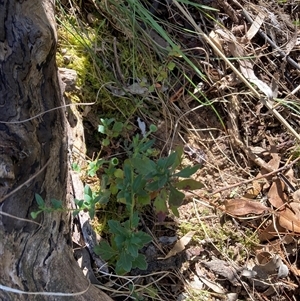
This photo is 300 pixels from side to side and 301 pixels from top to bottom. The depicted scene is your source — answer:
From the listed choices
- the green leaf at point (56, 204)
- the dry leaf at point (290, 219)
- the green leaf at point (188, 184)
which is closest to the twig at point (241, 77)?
the dry leaf at point (290, 219)

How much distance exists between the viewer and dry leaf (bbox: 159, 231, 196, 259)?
173cm

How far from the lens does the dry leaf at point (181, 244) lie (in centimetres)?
173

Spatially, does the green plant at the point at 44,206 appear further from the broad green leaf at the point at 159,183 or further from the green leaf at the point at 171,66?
the green leaf at the point at 171,66

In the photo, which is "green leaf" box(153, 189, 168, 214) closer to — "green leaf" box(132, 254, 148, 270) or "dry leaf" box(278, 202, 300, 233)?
"green leaf" box(132, 254, 148, 270)

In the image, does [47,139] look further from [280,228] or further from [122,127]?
[280,228]

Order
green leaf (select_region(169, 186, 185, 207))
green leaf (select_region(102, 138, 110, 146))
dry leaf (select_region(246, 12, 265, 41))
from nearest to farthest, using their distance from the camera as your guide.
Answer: green leaf (select_region(169, 186, 185, 207)), green leaf (select_region(102, 138, 110, 146)), dry leaf (select_region(246, 12, 265, 41))

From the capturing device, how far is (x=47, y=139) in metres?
1.31

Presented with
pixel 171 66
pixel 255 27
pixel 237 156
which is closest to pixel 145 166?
pixel 171 66

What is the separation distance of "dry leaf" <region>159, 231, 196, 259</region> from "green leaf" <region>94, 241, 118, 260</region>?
0.35 meters

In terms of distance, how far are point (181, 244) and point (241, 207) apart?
31 centimetres

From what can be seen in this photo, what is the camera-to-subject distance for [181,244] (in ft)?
5.79

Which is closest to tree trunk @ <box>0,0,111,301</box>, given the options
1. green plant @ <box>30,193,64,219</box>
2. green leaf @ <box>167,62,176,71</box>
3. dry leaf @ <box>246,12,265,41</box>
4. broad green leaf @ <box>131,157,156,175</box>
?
green plant @ <box>30,193,64,219</box>

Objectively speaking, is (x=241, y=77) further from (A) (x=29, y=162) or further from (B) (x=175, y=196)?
(A) (x=29, y=162)

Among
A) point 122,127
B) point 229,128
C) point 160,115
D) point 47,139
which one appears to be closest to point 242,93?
point 229,128
